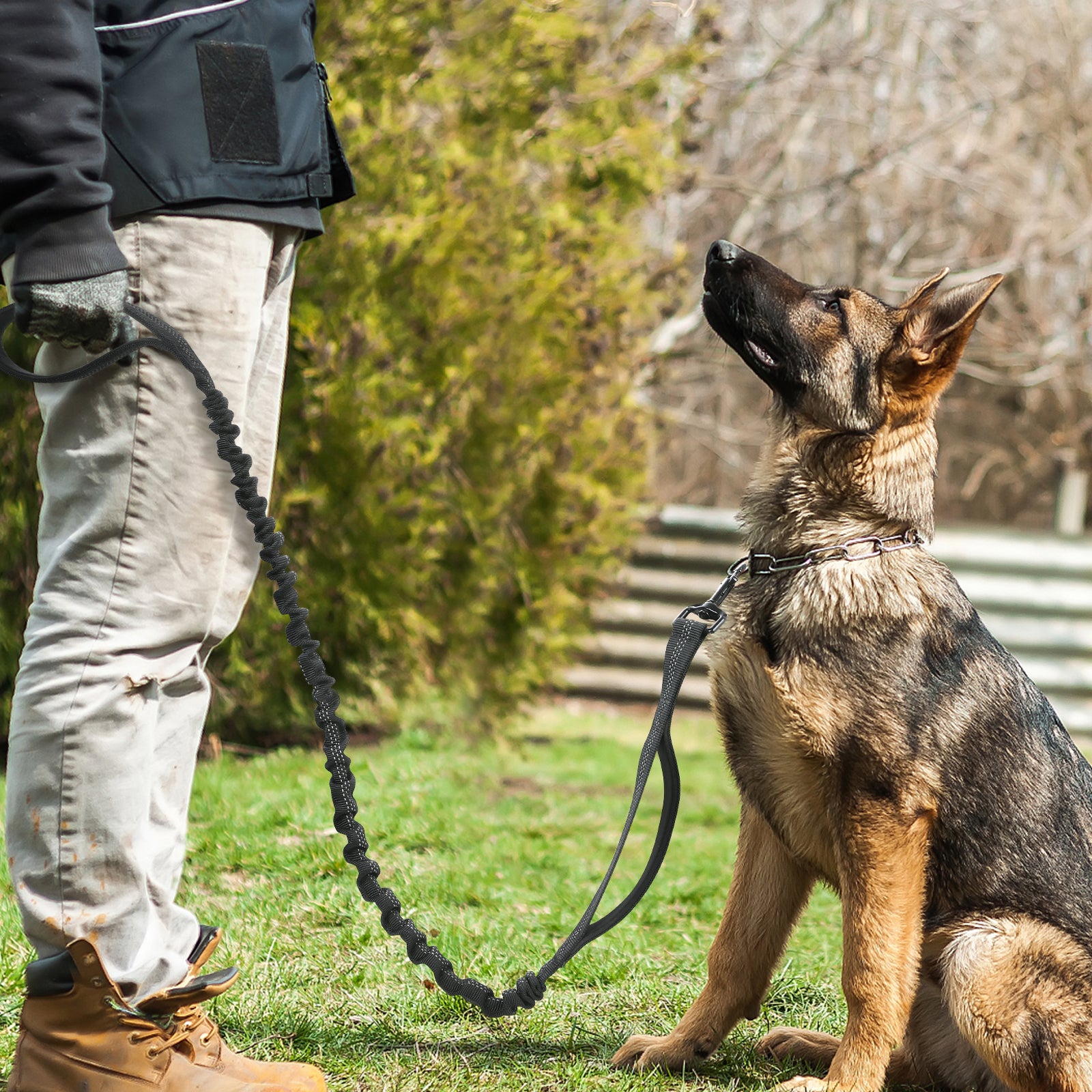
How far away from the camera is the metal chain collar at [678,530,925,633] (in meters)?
2.90

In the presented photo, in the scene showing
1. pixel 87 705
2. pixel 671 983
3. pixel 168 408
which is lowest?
pixel 671 983

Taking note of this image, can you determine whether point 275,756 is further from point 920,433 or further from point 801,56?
point 801,56

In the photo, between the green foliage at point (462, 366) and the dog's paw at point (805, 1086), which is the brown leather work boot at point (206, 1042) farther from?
the green foliage at point (462, 366)

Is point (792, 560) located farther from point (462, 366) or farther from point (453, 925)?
point (462, 366)

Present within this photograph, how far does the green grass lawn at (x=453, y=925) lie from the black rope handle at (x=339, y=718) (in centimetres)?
25

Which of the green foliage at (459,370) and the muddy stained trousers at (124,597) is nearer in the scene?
the muddy stained trousers at (124,597)

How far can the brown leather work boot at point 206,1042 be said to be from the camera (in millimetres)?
2291

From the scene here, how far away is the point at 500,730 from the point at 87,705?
5855mm

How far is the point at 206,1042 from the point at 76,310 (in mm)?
1477

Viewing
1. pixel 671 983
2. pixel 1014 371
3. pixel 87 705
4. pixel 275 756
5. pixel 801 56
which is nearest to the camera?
pixel 87 705

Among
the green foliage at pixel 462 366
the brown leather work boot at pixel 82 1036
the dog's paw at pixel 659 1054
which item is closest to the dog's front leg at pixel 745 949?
the dog's paw at pixel 659 1054

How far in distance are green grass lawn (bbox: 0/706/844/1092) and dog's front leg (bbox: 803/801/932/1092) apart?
1.00 ft

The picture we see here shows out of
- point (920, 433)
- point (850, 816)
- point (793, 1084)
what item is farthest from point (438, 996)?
point (920, 433)

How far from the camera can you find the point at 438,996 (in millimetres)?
3133
